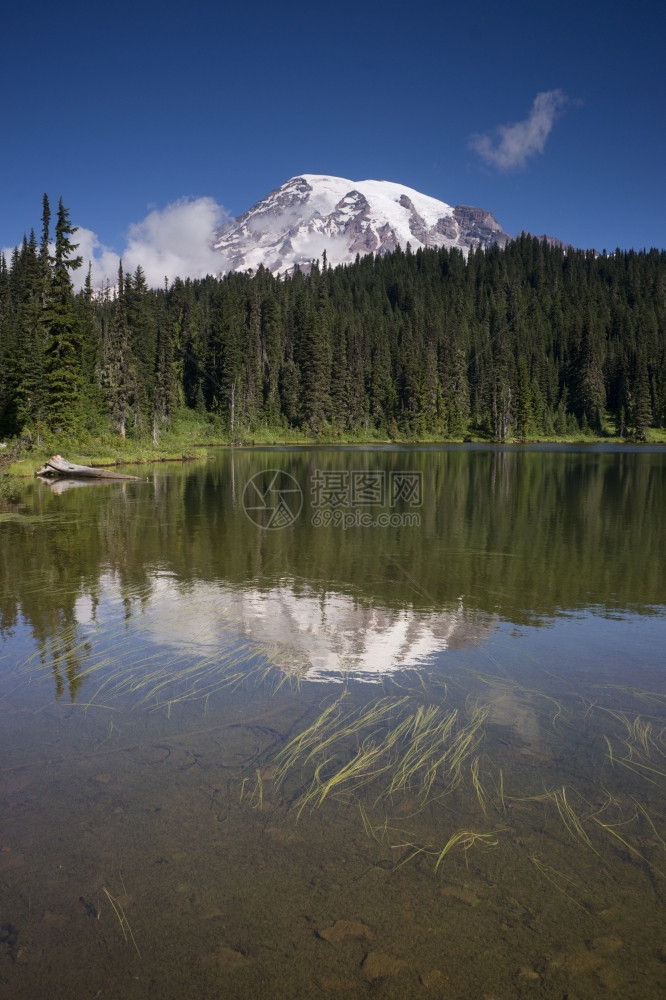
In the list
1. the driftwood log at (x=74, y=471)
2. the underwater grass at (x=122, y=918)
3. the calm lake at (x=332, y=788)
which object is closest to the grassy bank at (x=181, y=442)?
the driftwood log at (x=74, y=471)

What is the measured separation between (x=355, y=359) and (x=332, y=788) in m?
122

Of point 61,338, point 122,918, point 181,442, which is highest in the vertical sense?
point 61,338

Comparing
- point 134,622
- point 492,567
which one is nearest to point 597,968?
point 134,622

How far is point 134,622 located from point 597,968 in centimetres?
747

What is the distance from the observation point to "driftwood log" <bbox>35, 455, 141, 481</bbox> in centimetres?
3550

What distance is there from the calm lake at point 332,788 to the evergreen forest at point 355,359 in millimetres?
43373

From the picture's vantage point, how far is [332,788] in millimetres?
4965

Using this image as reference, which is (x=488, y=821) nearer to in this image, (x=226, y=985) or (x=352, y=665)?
(x=226, y=985)

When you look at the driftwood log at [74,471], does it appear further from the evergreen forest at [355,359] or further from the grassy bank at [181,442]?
the evergreen forest at [355,359]

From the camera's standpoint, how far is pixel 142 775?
5.17 m

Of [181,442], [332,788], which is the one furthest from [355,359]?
[332,788]

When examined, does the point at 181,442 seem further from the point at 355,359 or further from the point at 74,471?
the point at 355,359

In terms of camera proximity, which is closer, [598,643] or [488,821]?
[488,821]

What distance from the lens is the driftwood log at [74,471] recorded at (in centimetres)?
3550
